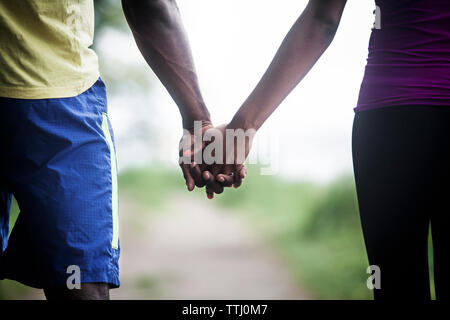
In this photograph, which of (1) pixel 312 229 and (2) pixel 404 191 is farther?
Result: (1) pixel 312 229

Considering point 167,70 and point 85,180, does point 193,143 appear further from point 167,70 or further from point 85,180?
point 85,180

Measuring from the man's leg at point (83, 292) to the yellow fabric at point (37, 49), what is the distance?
22.1 inches

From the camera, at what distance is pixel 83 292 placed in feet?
4.87

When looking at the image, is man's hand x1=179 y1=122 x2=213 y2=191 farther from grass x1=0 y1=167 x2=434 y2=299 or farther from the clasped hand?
grass x1=0 y1=167 x2=434 y2=299

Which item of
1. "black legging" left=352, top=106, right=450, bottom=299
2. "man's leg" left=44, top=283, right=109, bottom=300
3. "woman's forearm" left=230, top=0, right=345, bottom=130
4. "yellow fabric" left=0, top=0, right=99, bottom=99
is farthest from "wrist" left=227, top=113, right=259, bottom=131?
"man's leg" left=44, top=283, right=109, bottom=300

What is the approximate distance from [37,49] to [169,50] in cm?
76

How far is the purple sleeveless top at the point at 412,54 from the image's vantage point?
4.71ft

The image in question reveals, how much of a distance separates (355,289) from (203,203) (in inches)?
331

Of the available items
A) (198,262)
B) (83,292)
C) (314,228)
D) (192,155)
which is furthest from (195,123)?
(314,228)

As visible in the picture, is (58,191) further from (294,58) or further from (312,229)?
(312,229)

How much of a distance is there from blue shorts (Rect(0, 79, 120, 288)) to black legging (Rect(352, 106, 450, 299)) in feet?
2.52

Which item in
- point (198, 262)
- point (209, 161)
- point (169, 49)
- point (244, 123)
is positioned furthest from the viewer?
point (198, 262)

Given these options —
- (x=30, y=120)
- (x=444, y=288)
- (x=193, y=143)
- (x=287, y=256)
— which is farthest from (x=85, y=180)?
(x=287, y=256)

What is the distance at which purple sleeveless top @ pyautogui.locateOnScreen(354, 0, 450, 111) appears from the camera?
4.71ft
